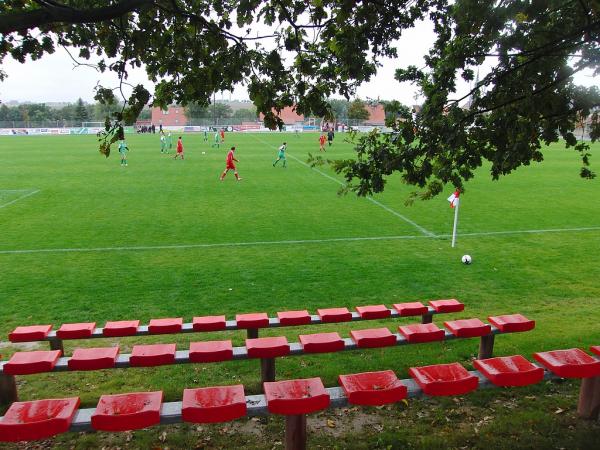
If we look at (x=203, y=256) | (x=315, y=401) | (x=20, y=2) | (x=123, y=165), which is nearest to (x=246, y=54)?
(x=20, y=2)

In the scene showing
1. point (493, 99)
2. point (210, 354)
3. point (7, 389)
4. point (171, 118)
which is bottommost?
point (7, 389)

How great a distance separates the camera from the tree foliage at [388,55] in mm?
5266

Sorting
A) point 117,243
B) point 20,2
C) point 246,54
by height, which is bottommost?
point 117,243

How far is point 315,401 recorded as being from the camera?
12.3ft

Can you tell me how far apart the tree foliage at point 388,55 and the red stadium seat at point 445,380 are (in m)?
1.92

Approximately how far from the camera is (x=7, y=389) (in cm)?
494

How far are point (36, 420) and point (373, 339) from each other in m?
3.06

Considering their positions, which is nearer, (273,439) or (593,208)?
(273,439)

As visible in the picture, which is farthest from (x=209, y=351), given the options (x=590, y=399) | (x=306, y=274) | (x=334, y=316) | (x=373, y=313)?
(x=306, y=274)

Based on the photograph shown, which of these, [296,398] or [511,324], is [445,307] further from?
[296,398]

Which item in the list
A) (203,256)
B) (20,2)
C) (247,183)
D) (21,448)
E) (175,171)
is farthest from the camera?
(175,171)

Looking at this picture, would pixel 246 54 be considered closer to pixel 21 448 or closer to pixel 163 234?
pixel 21 448

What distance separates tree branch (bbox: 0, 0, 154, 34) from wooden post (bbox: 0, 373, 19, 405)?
3.24 metres

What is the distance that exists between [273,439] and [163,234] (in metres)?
9.13
